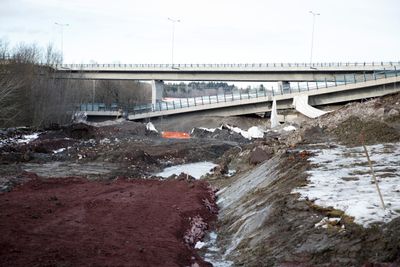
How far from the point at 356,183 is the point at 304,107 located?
50.8 meters

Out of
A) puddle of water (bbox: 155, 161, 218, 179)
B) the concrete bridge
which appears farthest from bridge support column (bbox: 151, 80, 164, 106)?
puddle of water (bbox: 155, 161, 218, 179)

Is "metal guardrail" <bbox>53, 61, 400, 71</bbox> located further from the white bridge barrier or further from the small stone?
the small stone

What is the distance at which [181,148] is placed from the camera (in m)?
40.3

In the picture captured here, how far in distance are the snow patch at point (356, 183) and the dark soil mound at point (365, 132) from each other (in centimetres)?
144

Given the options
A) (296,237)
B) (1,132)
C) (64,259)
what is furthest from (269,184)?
(1,132)

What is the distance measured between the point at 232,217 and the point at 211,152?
24427mm

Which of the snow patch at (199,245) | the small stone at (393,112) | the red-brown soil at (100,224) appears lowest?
the snow patch at (199,245)

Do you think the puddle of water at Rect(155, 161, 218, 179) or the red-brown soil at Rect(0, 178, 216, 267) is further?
the puddle of water at Rect(155, 161, 218, 179)

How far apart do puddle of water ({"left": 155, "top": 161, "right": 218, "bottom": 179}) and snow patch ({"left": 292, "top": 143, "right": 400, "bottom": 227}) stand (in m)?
12.6

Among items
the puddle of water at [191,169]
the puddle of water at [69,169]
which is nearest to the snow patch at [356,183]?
the puddle of water at [191,169]

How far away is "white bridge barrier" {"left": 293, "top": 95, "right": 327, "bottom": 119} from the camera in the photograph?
200 feet

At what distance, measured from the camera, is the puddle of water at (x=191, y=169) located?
96.3 feet

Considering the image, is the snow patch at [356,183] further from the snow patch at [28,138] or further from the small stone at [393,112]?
the snow patch at [28,138]

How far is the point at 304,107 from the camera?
62.3m
